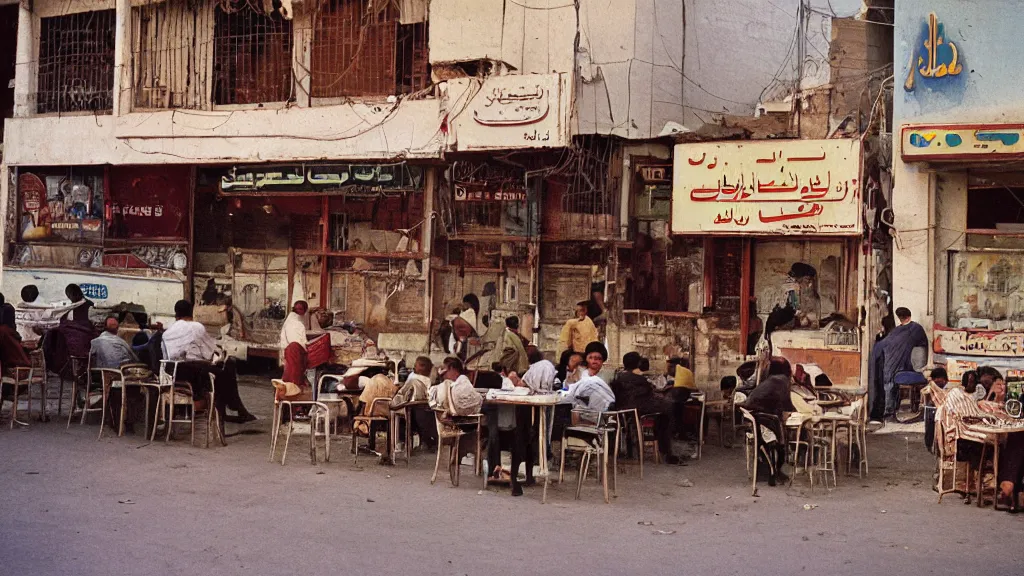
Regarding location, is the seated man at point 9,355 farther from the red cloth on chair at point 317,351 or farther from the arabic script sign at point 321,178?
the arabic script sign at point 321,178

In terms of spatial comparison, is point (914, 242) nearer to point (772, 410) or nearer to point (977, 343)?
point (977, 343)

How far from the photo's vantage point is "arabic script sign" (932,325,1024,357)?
14.9 meters

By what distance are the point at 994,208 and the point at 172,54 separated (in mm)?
13204

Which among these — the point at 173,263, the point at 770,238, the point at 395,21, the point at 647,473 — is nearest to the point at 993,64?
the point at 770,238

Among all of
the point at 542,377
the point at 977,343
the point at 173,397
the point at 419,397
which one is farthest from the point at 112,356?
the point at 977,343

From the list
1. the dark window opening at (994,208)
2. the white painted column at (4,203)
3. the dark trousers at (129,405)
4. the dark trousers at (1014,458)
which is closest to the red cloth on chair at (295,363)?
the dark trousers at (129,405)

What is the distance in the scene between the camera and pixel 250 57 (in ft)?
66.0

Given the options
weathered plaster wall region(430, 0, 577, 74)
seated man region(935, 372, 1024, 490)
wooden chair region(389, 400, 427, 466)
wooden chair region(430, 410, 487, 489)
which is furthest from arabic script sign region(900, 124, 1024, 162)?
wooden chair region(389, 400, 427, 466)

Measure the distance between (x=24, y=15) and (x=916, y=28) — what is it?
15.0m

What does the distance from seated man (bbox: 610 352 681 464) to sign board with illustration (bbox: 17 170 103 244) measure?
1193 centimetres

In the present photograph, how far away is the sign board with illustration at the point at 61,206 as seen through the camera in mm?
21297

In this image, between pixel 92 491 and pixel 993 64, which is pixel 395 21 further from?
pixel 92 491

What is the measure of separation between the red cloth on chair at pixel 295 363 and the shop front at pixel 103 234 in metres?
7.45

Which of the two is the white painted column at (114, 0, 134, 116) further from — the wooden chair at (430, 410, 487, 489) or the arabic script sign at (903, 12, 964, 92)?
the arabic script sign at (903, 12, 964, 92)
